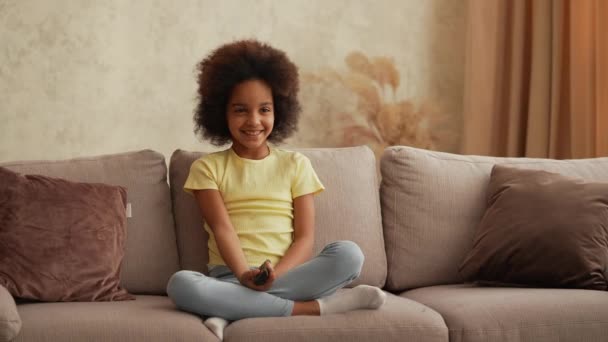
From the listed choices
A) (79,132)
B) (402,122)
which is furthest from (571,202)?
(79,132)

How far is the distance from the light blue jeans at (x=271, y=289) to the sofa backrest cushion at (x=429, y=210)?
44 centimetres

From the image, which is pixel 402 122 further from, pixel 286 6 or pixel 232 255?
pixel 232 255

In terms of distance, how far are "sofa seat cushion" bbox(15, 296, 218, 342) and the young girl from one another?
13 cm

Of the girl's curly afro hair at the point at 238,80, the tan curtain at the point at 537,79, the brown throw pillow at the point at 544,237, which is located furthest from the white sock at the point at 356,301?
the tan curtain at the point at 537,79

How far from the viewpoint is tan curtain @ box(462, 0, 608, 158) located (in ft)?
12.0

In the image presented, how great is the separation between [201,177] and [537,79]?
6.40 ft

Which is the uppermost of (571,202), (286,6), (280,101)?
(286,6)

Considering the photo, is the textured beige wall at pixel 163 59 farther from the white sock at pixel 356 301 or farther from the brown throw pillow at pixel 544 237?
the white sock at pixel 356 301

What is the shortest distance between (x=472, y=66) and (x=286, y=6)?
907 millimetres

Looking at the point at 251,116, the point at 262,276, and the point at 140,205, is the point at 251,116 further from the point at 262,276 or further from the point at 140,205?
Answer: the point at 262,276

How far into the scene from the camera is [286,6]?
3887 mm

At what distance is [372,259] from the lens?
8.78 feet

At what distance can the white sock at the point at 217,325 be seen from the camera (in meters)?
2.08

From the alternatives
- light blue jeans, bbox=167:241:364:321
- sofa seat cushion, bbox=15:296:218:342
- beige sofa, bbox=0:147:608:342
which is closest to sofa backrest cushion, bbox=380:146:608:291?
beige sofa, bbox=0:147:608:342
